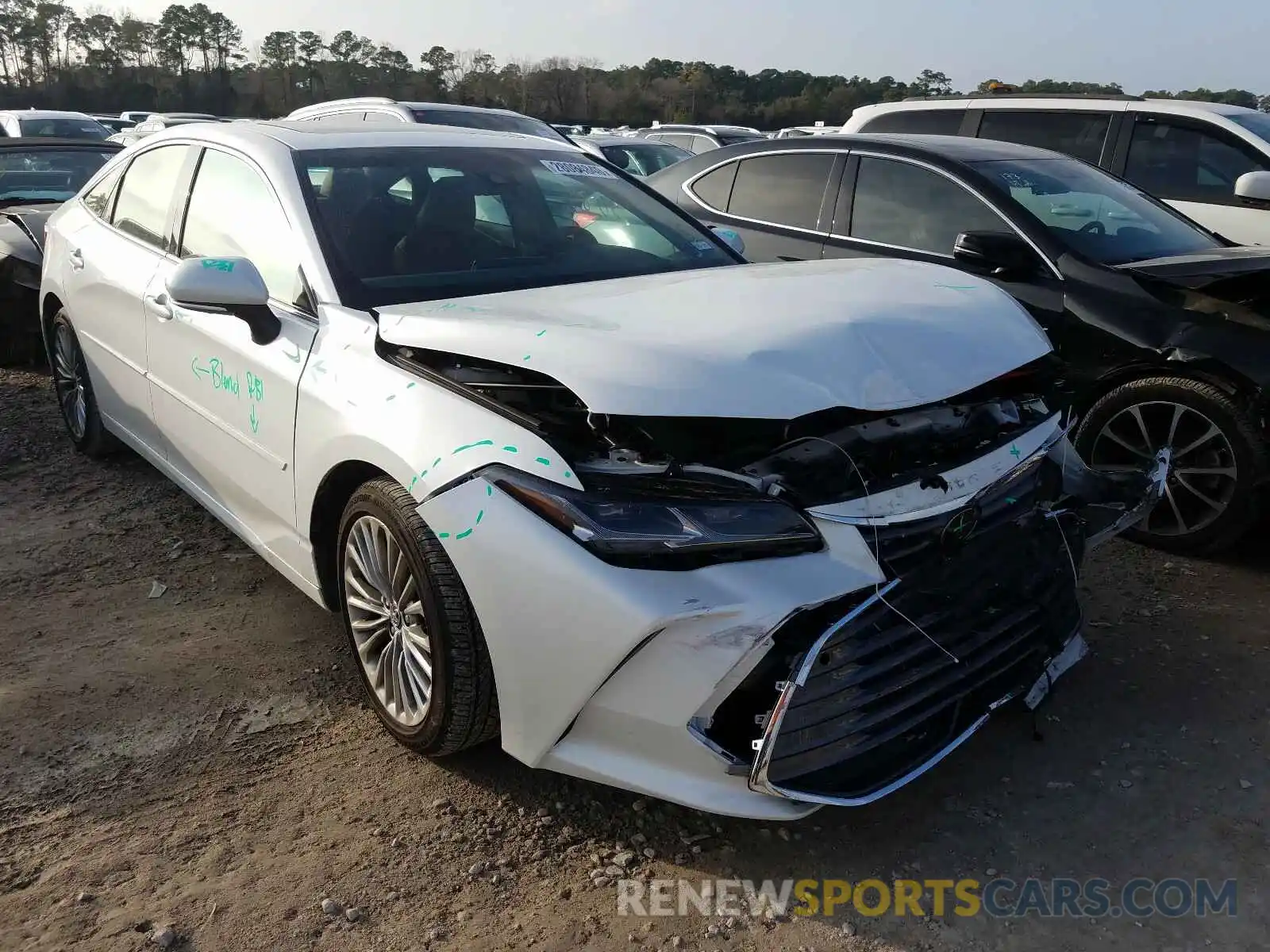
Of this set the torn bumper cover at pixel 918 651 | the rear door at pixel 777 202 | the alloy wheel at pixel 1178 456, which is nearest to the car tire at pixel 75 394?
the rear door at pixel 777 202

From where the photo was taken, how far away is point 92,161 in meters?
7.68

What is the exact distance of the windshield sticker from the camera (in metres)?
3.81

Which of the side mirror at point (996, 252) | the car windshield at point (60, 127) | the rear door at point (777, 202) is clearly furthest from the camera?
the car windshield at point (60, 127)

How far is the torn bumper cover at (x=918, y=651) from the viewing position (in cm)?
209

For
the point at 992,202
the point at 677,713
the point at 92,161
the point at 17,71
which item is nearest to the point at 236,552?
the point at 677,713

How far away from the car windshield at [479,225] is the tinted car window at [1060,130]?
Answer: 4155 mm

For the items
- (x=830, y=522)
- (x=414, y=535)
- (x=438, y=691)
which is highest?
(x=830, y=522)

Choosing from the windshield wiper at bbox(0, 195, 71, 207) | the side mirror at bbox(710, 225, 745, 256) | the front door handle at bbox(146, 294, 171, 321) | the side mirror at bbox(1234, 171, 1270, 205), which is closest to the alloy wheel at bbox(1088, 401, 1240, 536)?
the side mirror at bbox(710, 225, 745, 256)

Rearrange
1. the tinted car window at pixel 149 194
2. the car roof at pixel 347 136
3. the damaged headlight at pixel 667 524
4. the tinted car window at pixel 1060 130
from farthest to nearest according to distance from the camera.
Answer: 1. the tinted car window at pixel 1060 130
2. the tinted car window at pixel 149 194
3. the car roof at pixel 347 136
4. the damaged headlight at pixel 667 524

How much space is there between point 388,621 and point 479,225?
1.46m

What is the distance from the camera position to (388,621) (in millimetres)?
2738

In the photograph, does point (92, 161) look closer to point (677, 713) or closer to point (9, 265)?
point (9, 265)

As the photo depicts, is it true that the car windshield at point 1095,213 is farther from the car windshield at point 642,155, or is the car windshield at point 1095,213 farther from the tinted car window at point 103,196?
the car windshield at point 642,155

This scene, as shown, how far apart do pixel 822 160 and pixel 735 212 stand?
60 cm
